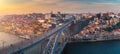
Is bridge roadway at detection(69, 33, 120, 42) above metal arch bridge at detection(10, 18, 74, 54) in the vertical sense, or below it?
below

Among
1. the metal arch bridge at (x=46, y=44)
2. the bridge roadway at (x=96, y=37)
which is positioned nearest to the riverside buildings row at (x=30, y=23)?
the metal arch bridge at (x=46, y=44)

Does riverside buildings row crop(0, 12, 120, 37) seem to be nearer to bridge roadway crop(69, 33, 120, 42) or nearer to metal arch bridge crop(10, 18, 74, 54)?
metal arch bridge crop(10, 18, 74, 54)

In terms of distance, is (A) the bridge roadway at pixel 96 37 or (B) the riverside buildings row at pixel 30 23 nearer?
(B) the riverside buildings row at pixel 30 23

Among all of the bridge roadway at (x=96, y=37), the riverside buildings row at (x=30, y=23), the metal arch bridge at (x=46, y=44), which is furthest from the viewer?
the bridge roadway at (x=96, y=37)

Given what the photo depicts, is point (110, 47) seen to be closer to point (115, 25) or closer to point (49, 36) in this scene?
point (49, 36)

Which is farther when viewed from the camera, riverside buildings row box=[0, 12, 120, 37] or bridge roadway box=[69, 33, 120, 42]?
bridge roadway box=[69, 33, 120, 42]

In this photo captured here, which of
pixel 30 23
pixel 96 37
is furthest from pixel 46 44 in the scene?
pixel 96 37

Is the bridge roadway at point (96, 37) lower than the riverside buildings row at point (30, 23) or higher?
lower

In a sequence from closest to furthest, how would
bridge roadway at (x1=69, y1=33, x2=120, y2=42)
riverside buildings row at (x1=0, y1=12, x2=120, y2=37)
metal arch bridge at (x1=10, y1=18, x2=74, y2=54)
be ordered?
1. riverside buildings row at (x1=0, y1=12, x2=120, y2=37)
2. metal arch bridge at (x1=10, y1=18, x2=74, y2=54)
3. bridge roadway at (x1=69, y1=33, x2=120, y2=42)

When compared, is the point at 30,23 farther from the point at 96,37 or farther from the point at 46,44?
the point at 96,37

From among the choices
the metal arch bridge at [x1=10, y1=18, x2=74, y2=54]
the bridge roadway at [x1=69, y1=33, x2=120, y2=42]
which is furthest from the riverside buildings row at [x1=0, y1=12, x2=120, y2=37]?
the bridge roadway at [x1=69, y1=33, x2=120, y2=42]

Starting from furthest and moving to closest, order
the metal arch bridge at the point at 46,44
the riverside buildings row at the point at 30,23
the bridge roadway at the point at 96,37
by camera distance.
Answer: the bridge roadway at the point at 96,37
the metal arch bridge at the point at 46,44
the riverside buildings row at the point at 30,23

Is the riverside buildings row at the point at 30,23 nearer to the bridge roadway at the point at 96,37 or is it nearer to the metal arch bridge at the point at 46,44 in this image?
the metal arch bridge at the point at 46,44
